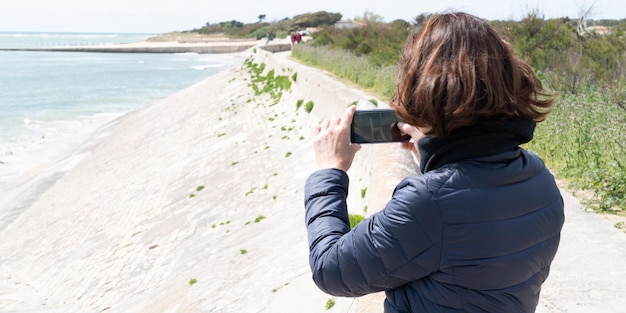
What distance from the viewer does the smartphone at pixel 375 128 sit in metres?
1.96

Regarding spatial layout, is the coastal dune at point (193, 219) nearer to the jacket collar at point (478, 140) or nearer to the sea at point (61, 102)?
the jacket collar at point (478, 140)

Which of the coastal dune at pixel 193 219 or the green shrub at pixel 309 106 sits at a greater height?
the green shrub at pixel 309 106

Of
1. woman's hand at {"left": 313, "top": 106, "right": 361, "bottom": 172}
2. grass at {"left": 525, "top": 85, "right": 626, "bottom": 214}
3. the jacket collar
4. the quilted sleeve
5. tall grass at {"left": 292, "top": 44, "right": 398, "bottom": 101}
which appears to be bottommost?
tall grass at {"left": 292, "top": 44, "right": 398, "bottom": 101}

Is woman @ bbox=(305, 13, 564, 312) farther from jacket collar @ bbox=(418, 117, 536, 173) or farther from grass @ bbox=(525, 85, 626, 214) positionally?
grass @ bbox=(525, 85, 626, 214)

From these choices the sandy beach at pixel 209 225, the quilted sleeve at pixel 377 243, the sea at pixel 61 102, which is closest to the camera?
the quilted sleeve at pixel 377 243

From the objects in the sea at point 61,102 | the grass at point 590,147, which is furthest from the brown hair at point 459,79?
the sea at point 61,102

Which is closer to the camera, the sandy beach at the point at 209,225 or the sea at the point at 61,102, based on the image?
the sandy beach at the point at 209,225

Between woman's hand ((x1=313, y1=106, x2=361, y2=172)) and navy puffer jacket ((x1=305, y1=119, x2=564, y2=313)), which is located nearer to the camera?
navy puffer jacket ((x1=305, y1=119, x2=564, y2=313))

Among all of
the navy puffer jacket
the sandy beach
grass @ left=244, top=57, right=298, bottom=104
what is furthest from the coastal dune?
the navy puffer jacket

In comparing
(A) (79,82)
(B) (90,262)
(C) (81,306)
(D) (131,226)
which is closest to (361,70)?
(D) (131,226)

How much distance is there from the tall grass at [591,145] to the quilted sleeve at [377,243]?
4994 mm

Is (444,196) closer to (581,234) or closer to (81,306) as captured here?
(581,234)

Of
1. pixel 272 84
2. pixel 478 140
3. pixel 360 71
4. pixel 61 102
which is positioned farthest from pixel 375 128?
pixel 61 102

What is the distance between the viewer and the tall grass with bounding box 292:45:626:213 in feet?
21.1
